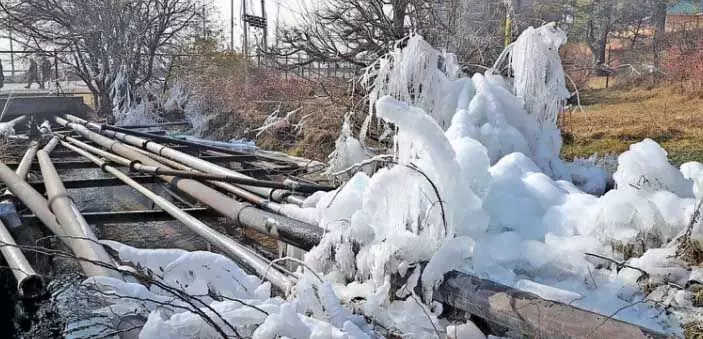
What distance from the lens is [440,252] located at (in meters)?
2.97

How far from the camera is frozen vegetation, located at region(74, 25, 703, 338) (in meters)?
2.75

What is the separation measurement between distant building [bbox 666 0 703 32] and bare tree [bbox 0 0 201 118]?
1605 cm

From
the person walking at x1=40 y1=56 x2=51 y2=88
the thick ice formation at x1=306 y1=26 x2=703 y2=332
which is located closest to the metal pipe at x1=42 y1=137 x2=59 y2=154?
the thick ice formation at x1=306 y1=26 x2=703 y2=332

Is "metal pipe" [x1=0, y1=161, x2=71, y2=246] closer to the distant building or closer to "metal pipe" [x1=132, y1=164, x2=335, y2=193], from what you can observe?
"metal pipe" [x1=132, y1=164, x2=335, y2=193]

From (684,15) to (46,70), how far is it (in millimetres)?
22140

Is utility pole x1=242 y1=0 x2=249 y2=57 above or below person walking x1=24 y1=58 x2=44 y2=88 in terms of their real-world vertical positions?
above

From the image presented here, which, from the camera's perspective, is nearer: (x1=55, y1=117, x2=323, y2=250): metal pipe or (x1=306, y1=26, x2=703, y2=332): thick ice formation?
(x1=306, y1=26, x2=703, y2=332): thick ice formation

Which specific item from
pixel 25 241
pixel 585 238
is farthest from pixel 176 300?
pixel 25 241

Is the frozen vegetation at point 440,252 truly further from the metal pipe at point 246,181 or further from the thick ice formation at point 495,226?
the metal pipe at point 246,181

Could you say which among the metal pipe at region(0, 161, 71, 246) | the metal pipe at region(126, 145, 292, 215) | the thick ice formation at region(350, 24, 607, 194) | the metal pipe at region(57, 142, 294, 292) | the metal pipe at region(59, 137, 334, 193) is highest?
the thick ice formation at region(350, 24, 607, 194)

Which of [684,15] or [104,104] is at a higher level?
[684,15]

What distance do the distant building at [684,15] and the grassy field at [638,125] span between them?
6025mm

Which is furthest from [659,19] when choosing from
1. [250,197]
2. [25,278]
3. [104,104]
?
[25,278]

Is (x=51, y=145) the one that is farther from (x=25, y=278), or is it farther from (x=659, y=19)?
(x=659, y=19)
